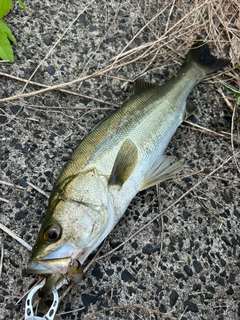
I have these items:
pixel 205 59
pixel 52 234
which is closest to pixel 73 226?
pixel 52 234

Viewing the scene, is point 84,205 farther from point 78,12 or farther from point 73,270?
point 78,12

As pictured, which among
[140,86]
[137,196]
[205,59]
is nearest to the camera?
[137,196]

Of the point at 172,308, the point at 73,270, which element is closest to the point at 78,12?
the point at 73,270

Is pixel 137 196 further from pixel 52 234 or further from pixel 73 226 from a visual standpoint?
pixel 52 234

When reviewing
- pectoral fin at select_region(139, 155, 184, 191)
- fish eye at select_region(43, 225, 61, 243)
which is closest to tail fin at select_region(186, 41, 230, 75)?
pectoral fin at select_region(139, 155, 184, 191)

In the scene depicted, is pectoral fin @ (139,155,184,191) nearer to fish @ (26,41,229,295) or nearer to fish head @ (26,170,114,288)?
fish @ (26,41,229,295)
